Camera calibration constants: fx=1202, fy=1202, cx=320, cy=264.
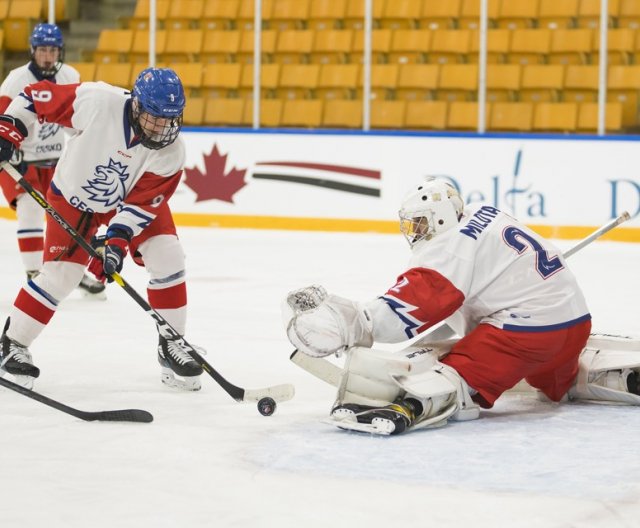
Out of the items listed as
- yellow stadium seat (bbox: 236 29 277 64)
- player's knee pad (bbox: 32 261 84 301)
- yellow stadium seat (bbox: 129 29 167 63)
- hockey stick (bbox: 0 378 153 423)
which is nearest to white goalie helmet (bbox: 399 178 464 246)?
hockey stick (bbox: 0 378 153 423)

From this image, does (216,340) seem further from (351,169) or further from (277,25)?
(277,25)

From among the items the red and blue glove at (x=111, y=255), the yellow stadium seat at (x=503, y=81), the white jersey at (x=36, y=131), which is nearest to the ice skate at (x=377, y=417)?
the red and blue glove at (x=111, y=255)

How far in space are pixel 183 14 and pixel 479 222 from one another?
7.05 m

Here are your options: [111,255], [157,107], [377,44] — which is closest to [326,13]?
[377,44]

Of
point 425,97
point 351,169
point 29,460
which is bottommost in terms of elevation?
point 29,460

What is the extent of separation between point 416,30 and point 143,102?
6233 millimetres

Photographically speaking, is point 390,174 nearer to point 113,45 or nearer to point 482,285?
point 113,45

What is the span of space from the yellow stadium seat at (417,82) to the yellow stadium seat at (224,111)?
1226mm

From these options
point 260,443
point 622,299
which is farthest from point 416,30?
point 260,443

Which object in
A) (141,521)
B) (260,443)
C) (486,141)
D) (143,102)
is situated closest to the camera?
(141,521)

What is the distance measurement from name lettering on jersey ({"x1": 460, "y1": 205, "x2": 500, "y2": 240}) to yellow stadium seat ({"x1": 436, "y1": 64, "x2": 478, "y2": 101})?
572 cm

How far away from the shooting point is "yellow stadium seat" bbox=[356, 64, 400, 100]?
9.19 metres

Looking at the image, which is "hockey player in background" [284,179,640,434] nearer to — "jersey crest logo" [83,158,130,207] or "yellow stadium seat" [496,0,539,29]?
"jersey crest logo" [83,158,130,207]

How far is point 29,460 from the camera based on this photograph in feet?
9.08
